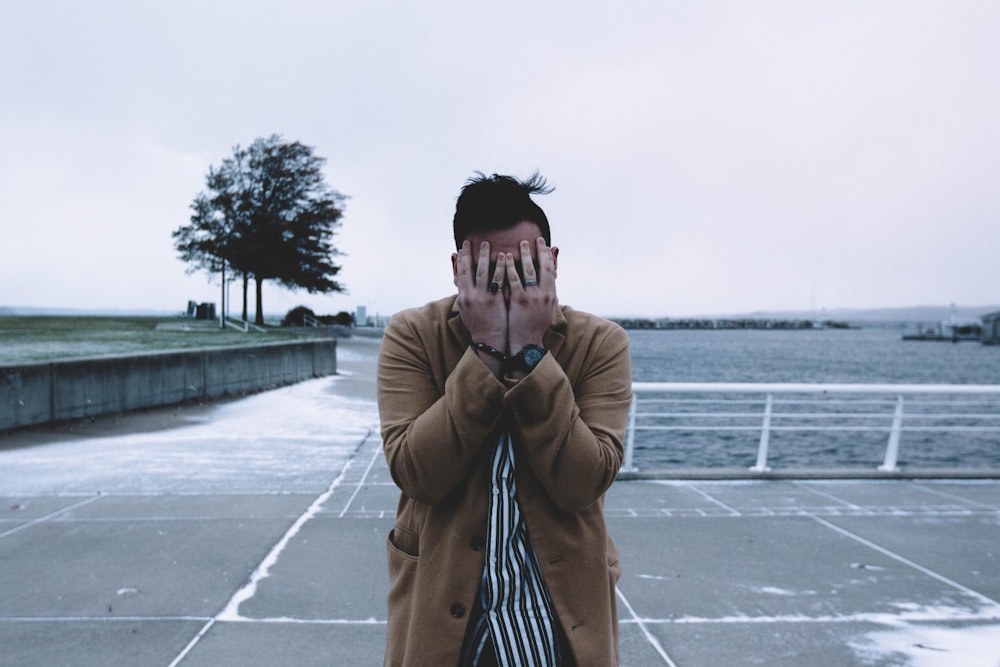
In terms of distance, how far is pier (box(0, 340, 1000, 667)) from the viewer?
11.1 feet

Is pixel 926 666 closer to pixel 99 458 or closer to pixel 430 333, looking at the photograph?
pixel 430 333

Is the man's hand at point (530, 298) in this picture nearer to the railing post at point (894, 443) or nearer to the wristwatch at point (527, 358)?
the wristwatch at point (527, 358)

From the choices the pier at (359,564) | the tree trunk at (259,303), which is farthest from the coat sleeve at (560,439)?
the tree trunk at (259,303)

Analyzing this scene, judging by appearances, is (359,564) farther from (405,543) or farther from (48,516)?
(405,543)

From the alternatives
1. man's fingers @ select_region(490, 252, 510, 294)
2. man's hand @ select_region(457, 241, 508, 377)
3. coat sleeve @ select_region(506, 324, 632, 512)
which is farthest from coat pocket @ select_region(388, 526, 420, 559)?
man's fingers @ select_region(490, 252, 510, 294)

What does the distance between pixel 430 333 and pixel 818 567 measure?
12.9ft

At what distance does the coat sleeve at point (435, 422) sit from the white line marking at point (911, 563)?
3.97 m

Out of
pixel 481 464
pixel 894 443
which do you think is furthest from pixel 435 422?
pixel 894 443

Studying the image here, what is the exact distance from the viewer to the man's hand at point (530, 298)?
4.81 feet

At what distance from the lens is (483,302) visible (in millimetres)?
1471

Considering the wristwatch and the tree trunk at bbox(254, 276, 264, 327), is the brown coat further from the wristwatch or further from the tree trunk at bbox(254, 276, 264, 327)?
the tree trunk at bbox(254, 276, 264, 327)

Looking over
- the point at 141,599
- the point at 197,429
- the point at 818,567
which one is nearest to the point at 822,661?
the point at 818,567

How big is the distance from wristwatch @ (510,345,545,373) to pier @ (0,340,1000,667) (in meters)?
2.29

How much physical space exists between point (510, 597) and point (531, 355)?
0.54 metres
